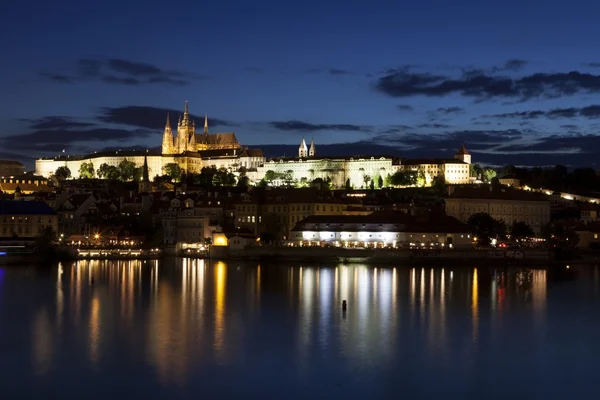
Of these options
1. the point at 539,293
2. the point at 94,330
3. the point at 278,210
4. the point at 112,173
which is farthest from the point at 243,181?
the point at 94,330

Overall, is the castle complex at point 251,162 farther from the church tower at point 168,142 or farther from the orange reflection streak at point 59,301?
the orange reflection streak at point 59,301

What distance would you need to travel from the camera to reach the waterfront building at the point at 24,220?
4209 centimetres

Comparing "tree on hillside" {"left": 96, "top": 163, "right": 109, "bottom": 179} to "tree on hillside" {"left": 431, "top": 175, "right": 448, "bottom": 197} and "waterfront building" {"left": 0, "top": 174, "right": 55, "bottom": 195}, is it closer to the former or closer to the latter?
"waterfront building" {"left": 0, "top": 174, "right": 55, "bottom": 195}

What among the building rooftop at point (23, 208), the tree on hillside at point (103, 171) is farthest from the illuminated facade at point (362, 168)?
the building rooftop at point (23, 208)

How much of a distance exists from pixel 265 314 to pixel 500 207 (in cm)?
3020

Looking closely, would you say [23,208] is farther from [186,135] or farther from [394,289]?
[186,135]

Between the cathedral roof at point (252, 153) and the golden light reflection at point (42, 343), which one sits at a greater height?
the cathedral roof at point (252, 153)

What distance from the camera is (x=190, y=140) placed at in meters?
110

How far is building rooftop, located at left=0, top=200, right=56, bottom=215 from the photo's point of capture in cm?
4253

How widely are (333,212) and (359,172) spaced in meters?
41.2

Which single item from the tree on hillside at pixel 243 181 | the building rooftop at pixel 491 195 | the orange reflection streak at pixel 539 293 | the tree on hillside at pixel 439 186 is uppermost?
the tree on hillside at pixel 243 181

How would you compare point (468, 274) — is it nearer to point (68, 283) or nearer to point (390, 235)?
point (390, 235)

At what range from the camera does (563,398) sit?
48.3ft

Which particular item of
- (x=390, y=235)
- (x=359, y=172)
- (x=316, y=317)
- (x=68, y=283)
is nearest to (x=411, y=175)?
(x=359, y=172)
